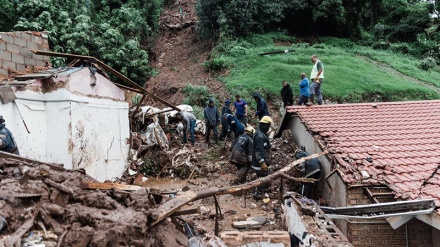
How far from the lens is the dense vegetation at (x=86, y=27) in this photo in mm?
16375

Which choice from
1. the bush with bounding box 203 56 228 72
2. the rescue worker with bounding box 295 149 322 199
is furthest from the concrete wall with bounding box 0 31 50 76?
Result: the bush with bounding box 203 56 228 72

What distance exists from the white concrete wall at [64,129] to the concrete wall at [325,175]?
519 centimetres

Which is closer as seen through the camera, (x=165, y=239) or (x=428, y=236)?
(x=165, y=239)

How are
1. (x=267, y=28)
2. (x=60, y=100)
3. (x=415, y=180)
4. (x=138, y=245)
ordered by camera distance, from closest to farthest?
Result: (x=138, y=245)
(x=415, y=180)
(x=60, y=100)
(x=267, y=28)

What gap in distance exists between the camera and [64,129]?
26.2 ft

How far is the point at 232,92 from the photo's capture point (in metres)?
17.5

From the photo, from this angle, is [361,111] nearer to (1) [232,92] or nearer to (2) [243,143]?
(2) [243,143]

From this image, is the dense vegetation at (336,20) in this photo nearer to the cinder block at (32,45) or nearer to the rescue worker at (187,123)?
the rescue worker at (187,123)

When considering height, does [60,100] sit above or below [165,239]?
above

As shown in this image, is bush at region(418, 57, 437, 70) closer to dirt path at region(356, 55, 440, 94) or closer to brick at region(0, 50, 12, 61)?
dirt path at region(356, 55, 440, 94)

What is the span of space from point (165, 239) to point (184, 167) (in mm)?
6745

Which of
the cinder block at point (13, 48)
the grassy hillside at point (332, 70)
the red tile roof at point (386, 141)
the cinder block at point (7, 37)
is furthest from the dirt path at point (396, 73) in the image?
the cinder block at point (7, 37)

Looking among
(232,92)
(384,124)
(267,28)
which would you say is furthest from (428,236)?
(267,28)

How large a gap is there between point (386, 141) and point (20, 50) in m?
8.77
